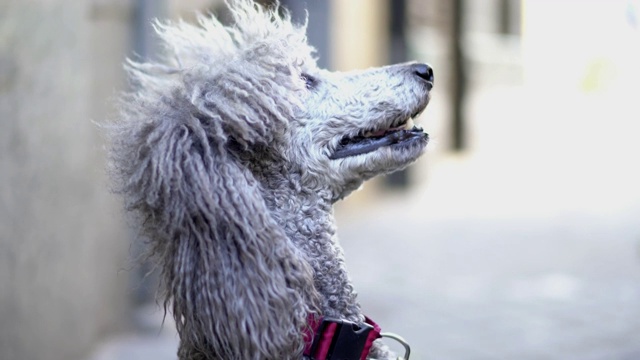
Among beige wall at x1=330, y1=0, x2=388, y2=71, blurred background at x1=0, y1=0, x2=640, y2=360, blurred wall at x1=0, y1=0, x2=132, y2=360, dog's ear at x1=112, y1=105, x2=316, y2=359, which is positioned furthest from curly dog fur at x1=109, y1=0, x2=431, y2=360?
beige wall at x1=330, y1=0, x2=388, y2=71

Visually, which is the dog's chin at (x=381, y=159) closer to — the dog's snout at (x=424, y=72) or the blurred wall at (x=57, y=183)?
the dog's snout at (x=424, y=72)

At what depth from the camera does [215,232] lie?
7.34ft

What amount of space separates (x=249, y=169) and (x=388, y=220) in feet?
27.1

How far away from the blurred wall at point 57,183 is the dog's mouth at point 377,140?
4.74ft

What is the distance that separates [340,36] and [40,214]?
20.6ft

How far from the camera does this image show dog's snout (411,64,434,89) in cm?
264

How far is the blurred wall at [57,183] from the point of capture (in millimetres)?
4035

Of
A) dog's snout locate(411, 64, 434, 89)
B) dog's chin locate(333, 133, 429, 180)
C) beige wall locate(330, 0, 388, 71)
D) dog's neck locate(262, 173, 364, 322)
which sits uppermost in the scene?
beige wall locate(330, 0, 388, 71)

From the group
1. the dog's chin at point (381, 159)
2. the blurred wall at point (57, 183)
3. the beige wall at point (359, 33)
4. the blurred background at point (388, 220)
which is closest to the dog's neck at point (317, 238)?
the dog's chin at point (381, 159)

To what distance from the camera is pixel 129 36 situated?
5.71m

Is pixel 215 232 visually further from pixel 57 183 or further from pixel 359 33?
pixel 359 33

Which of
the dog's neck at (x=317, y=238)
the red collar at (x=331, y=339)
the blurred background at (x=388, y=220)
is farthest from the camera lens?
the blurred background at (x=388, y=220)

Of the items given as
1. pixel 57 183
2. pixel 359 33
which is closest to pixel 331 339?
pixel 57 183

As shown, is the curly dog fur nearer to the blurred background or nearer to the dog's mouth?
the dog's mouth
